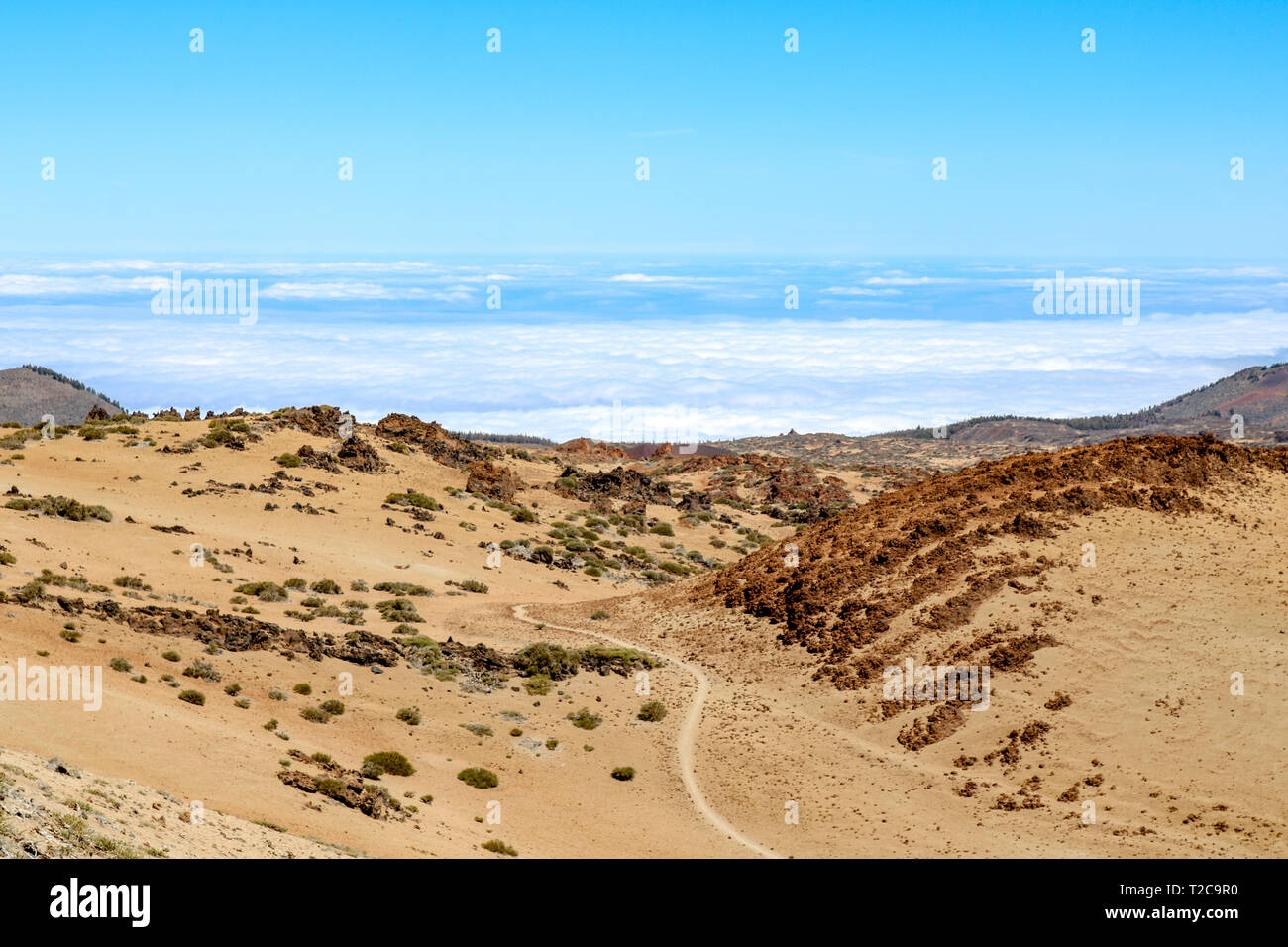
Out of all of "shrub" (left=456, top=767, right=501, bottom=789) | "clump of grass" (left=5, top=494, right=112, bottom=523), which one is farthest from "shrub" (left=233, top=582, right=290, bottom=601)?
"shrub" (left=456, top=767, right=501, bottom=789)

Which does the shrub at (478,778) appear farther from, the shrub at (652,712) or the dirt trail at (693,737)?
the shrub at (652,712)

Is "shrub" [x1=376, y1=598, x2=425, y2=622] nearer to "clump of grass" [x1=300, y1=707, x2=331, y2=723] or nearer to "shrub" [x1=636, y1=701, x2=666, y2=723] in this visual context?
"clump of grass" [x1=300, y1=707, x2=331, y2=723]

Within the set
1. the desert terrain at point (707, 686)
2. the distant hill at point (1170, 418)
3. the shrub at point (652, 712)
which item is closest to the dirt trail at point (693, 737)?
the desert terrain at point (707, 686)

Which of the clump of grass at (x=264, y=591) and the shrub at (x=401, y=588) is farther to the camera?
the shrub at (x=401, y=588)

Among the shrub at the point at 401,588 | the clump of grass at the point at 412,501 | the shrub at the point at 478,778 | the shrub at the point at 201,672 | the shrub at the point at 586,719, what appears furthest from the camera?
the clump of grass at the point at 412,501

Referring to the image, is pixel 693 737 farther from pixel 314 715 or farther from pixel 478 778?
pixel 314 715
